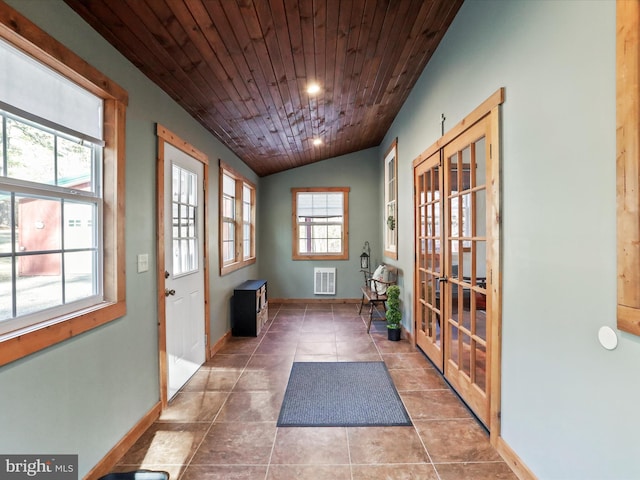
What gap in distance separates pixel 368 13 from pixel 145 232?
2.11 meters

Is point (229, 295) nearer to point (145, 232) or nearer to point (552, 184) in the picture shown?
point (145, 232)

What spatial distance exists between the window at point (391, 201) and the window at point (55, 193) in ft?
11.5

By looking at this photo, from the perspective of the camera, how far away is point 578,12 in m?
1.27

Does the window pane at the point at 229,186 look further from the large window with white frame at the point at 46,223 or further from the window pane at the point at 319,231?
the large window with white frame at the point at 46,223

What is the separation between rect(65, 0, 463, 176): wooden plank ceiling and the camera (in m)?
1.73

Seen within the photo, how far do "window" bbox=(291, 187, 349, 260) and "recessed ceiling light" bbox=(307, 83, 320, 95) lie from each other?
312 cm

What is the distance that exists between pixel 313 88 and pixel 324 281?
384 centimetres

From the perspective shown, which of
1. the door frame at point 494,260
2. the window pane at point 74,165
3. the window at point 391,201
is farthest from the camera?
the window at point 391,201

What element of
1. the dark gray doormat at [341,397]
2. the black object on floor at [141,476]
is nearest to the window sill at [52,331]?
the black object on floor at [141,476]

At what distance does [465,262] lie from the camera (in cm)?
245

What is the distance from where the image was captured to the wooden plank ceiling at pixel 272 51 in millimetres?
1730

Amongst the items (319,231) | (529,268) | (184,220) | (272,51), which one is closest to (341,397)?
(529,268)

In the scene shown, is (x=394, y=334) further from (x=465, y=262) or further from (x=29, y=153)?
(x=29, y=153)

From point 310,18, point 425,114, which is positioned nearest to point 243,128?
point 310,18
